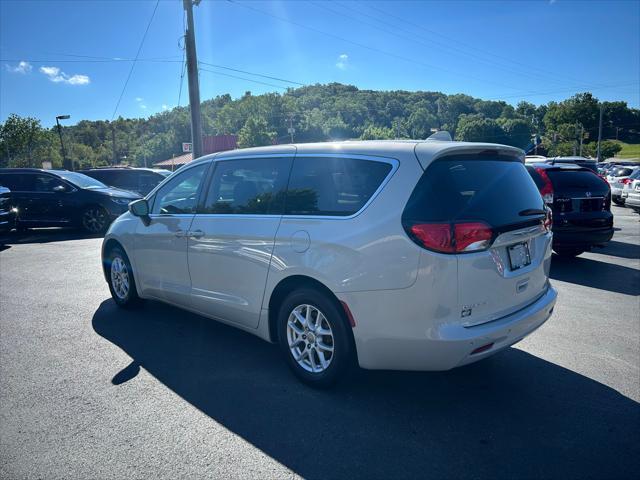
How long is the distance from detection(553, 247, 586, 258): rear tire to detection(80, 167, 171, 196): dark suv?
13.2 metres

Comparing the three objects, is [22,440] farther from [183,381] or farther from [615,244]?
[615,244]

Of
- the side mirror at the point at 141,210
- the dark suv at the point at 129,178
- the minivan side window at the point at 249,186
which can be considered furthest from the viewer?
the dark suv at the point at 129,178

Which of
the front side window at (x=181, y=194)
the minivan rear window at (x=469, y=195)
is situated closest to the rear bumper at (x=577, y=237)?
the minivan rear window at (x=469, y=195)

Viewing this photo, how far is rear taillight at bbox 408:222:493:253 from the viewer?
9.30 ft

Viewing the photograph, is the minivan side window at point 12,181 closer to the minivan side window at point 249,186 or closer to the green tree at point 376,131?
the minivan side window at point 249,186

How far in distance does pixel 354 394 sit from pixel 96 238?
33.3 feet

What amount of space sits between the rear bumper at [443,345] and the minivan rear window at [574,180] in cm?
530

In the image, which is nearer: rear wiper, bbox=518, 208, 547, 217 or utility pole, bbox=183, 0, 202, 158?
rear wiper, bbox=518, 208, 547, 217

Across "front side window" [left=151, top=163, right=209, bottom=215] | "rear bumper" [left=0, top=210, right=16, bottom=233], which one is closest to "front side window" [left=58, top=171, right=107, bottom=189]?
"rear bumper" [left=0, top=210, right=16, bottom=233]

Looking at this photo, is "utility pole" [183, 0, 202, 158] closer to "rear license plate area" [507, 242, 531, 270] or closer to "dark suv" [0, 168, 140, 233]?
"dark suv" [0, 168, 140, 233]

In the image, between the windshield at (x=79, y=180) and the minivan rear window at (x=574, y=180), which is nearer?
the minivan rear window at (x=574, y=180)

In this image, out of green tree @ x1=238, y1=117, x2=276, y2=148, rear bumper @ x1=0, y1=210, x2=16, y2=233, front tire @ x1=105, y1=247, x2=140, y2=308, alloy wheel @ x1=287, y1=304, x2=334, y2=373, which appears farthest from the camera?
green tree @ x1=238, y1=117, x2=276, y2=148

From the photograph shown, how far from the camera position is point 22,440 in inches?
116

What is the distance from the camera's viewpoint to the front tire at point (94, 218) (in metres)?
12.2
